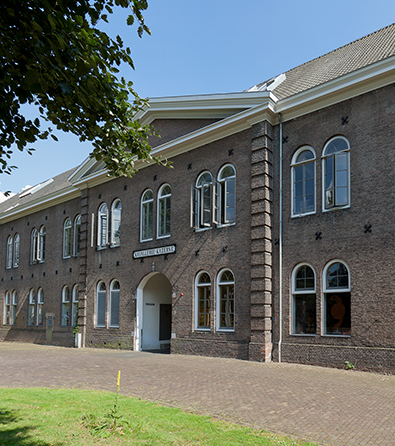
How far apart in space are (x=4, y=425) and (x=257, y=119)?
13292 millimetres

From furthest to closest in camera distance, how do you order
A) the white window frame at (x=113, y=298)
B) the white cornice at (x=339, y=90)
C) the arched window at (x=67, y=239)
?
the arched window at (x=67, y=239) → the white window frame at (x=113, y=298) → the white cornice at (x=339, y=90)

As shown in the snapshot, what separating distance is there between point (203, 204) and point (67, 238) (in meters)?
12.3

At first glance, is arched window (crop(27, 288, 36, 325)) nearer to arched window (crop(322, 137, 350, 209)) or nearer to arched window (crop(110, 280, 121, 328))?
arched window (crop(110, 280, 121, 328))

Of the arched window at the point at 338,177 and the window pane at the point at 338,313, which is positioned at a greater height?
the arched window at the point at 338,177

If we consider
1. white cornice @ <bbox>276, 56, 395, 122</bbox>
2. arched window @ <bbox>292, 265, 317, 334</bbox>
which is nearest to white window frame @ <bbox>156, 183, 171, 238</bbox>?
white cornice @ <bbox>276, 56, 395, 122</bbox>

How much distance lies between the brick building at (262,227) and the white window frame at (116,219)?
71mm

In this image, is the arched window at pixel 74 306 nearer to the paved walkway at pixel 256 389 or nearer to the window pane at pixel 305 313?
the paved walkway at pixel 256 389

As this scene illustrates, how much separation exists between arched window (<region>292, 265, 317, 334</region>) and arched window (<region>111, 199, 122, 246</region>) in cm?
1027

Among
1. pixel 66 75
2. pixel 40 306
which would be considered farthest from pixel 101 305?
pixel 66 75

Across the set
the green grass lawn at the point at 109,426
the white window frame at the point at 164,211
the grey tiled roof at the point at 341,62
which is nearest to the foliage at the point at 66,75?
the green grass lawn at the point at 109,426

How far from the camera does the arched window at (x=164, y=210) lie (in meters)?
20.8

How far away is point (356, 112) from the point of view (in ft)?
48.7

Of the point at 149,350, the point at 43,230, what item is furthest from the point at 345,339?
the point at 43,230

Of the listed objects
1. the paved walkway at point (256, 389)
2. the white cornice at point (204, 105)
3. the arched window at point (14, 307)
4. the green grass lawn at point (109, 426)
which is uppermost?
the white cornice at point (204, 105)
